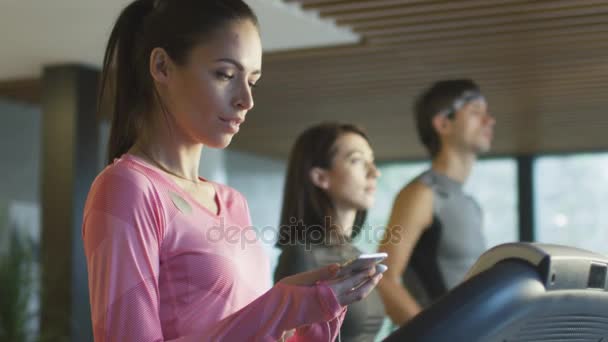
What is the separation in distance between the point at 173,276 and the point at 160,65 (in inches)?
13.7

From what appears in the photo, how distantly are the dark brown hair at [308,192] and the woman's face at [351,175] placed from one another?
0.02 meters

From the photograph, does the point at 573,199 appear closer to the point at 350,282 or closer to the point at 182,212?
the point at 182,212

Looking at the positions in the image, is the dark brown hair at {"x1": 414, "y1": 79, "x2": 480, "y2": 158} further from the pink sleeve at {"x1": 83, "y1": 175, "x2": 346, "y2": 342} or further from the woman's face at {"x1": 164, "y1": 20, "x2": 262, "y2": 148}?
the pink sleeve at {"x1": 83, "y1": 175, "x2": 346, "y2": 342}

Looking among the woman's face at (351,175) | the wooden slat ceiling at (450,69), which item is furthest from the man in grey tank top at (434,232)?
the wooden slat ceiling at (450,69)

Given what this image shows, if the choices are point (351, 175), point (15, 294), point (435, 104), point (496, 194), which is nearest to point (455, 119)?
point (435, 104)

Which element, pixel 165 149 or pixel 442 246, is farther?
pixel 442 246

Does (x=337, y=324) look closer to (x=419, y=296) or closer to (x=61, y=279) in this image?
(x=419, y=296)

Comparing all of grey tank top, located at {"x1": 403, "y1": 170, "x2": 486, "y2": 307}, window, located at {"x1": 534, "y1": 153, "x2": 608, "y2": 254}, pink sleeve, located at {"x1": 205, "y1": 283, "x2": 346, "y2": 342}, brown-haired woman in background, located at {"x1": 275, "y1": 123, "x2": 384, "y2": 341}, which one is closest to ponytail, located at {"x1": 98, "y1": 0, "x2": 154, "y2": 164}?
pink sleeve, located at {"x1": 205, "y1": 283, "x2": 346, "y2": 342}

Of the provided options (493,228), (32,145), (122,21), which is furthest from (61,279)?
(493,228)

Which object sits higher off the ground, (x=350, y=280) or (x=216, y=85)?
(x=216, y=85)

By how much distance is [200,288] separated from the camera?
4.50 ft

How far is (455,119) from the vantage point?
162 inches

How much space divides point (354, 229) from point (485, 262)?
2.38m

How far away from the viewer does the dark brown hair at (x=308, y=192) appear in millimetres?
2900
